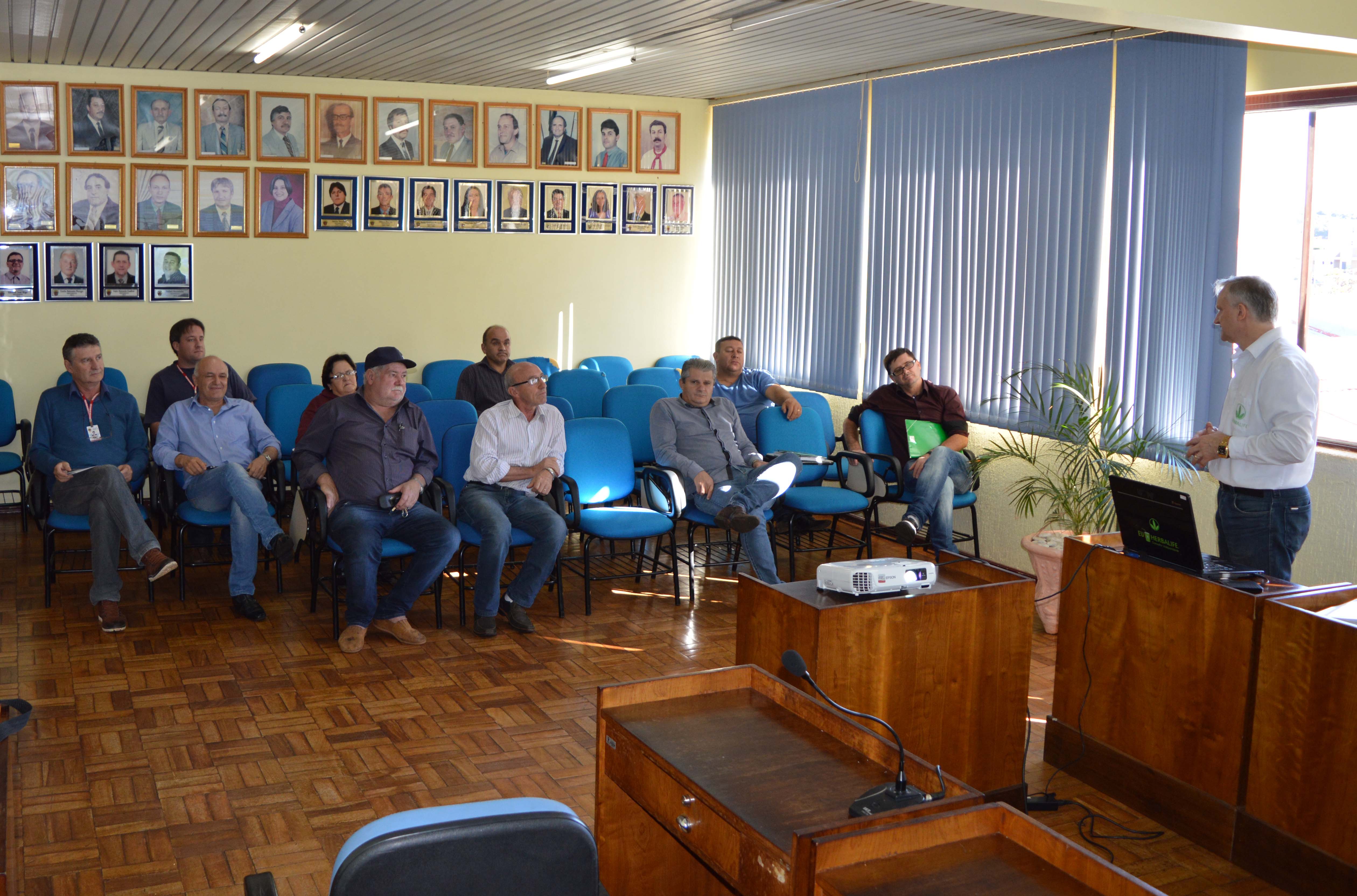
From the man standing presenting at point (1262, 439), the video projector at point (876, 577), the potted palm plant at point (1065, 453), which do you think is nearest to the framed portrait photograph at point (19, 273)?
the potted palm plant at point (1065, 453)

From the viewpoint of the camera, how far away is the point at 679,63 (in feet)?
25.2

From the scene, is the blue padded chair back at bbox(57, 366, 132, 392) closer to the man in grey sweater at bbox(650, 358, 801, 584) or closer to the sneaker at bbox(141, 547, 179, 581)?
the sneaker at bbox(141, 547, 179, 581)

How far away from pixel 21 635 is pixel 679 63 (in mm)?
5090

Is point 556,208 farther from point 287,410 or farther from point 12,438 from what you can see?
point 12,438

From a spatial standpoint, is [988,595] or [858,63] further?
[858,63]

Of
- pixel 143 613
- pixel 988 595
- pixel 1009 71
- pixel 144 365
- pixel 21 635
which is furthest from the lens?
pixel 144 365

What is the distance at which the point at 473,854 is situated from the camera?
1772mm

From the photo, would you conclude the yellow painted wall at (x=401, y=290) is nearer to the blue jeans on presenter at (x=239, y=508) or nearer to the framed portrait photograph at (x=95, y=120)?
the framed portrait photograph at (x=95, y=120)

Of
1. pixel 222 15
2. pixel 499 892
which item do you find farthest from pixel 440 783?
pixel 222 15

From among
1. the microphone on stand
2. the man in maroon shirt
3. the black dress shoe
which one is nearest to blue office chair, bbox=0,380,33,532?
the black dress shoe

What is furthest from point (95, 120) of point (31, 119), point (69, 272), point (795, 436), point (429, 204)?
point (795, 436)

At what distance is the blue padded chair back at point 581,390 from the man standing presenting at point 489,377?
43cm

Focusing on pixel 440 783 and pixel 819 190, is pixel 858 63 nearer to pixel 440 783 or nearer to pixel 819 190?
pixel 819 190

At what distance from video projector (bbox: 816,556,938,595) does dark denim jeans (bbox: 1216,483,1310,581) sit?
1241 millimetres
